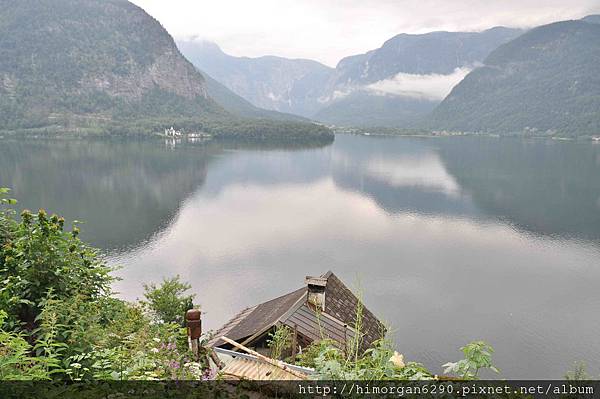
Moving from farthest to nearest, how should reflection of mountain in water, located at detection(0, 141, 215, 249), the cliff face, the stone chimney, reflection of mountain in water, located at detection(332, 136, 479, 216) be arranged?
1. the cliff face
2. reflection of mountain in water, located at detection(332, 136, 479, 216)
3. reflection of mountain in water, located at detection(0, 141, 215, 249)
4. the stone chimney

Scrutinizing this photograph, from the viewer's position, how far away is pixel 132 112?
179m

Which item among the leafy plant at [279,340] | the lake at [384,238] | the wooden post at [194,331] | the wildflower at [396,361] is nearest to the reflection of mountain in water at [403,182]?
the lake at [384,238]

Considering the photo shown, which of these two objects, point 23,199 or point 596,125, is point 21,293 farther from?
point 596,125

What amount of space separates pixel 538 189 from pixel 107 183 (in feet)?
194

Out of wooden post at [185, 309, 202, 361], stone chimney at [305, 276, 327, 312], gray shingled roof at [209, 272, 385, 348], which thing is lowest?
gray shingled roof at [209, 272, 385, 348]

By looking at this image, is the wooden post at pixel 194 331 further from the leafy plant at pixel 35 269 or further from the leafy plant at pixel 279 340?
the leafy plant at pixel 35 269

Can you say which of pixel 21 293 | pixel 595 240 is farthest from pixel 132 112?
pixel 21 293

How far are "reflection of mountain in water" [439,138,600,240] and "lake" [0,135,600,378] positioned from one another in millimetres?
336

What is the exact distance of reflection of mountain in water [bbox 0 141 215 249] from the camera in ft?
133

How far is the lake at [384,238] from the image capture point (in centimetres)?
2191

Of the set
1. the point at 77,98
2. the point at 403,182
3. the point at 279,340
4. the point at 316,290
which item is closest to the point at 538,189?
the point at 403,182

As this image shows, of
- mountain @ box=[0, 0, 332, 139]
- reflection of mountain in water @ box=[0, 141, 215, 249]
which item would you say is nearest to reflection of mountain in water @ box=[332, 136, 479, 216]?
reflection of mountain in water @ box=[0, 141, 215, 249]

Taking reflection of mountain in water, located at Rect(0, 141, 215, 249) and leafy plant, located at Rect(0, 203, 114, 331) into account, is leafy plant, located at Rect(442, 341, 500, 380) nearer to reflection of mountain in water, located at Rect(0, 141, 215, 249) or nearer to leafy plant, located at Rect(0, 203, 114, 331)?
leafy plant, located at Rect(0, 203, 114, 331)

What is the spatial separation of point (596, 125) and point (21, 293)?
679 feet
